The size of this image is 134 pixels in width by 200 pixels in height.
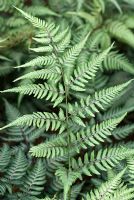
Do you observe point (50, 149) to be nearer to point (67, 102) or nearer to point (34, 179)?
point (34, 179)

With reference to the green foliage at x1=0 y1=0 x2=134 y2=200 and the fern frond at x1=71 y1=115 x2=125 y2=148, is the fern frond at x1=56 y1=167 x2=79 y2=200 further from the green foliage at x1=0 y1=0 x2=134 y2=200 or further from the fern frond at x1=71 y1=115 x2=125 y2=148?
the fern frond at x1=71 y1=115 x2=125 y2=148

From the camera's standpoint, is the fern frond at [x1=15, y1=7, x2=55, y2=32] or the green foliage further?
the green foliage

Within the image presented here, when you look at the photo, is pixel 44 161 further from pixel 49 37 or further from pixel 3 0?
pixel 3 0

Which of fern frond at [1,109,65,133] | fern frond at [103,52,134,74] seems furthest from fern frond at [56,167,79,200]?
fern frond at [103,52,134,74]

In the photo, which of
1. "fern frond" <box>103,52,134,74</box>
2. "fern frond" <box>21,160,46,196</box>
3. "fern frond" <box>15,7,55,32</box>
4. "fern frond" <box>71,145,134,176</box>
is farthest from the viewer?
"fern frond" <box>103,52,134,74</box>

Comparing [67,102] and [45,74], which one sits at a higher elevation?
[45,74]

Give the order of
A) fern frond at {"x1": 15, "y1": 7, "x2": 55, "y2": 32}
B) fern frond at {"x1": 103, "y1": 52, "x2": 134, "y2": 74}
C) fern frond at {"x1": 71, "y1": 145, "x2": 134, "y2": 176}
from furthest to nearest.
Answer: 1. fern frond at {"x1": 103, "y1": 52, "x2": 134, "y2": 74}
2. fern frond at {"x1": 71, "y1": 145, "x2": 134, "y2": 176}
3. fern frond at {"x1": 15, "y1": 7, "x2": 55, "y2": 32}

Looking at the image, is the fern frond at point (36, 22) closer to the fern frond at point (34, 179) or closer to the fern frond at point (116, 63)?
the fern frond at point (34, 179)

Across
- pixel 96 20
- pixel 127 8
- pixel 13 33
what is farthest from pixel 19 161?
pixel 127 8

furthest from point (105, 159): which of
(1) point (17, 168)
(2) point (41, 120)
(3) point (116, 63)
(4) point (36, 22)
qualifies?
(3) point (116, 63)

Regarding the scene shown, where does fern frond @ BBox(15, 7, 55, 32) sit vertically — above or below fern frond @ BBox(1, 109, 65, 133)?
above

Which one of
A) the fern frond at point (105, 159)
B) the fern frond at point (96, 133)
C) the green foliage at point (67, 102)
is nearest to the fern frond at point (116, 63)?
the green foliage at point (67, 102)
